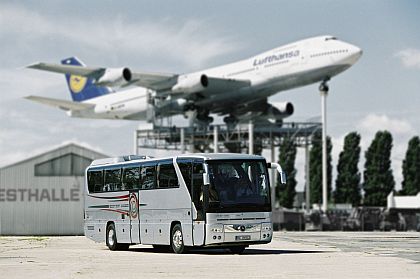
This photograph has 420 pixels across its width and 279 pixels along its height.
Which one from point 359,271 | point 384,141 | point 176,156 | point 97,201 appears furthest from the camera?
point 384,141

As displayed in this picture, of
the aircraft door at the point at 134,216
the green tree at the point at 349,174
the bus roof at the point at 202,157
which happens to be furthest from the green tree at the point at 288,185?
the aircraft door at the point at 134,216

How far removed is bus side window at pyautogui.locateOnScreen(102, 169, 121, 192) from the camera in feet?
90.0

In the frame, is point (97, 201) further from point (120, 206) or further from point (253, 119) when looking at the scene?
point (253, 119)

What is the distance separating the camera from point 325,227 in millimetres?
62938

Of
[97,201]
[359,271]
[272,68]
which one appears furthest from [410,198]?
[359,271]

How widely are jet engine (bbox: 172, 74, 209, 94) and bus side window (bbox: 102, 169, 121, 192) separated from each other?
4787 centimetres

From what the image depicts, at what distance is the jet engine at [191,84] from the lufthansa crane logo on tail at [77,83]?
19.1 metres

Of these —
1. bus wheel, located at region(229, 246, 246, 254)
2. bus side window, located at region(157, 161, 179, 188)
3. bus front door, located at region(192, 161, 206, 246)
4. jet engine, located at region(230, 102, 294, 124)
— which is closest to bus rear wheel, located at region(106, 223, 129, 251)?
bus side window, located at region(157, 161, 179, 188)

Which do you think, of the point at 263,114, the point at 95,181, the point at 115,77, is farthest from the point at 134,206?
the point at 263,114

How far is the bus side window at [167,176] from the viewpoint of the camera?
2464cm

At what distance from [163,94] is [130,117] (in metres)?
7.79

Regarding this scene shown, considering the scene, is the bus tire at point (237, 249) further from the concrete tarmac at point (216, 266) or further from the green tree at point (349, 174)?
the green tree at point (349, 174)

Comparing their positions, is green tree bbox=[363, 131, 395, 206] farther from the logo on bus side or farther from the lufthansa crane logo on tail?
the logo on bus side

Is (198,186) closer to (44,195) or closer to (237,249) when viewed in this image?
(237,249)
